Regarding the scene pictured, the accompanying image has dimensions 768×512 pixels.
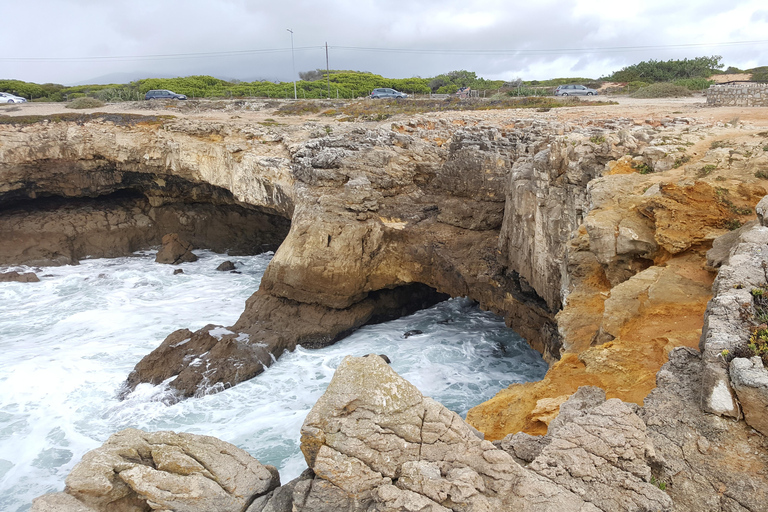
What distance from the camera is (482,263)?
54.2 feet

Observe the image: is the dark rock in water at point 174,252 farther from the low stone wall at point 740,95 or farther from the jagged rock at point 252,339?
the low stone wall at point 740,95

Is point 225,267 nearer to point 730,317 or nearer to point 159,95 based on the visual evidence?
point 159,95

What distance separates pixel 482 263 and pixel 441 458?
1175cm

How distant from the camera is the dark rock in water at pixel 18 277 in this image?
74.3 ft

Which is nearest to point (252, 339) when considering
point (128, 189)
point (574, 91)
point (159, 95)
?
point (128, 189)

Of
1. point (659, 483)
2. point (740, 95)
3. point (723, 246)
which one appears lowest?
point (659, 483)

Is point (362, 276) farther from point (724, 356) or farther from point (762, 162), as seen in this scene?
point (724, 356)

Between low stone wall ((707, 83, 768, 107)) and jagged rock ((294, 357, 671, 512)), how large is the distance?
21047mm

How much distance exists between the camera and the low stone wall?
66.0ft

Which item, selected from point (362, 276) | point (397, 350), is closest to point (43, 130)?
point (362, 276)

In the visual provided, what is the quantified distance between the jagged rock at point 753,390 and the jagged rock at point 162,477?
5243 millimetres

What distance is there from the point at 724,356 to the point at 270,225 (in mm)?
24372

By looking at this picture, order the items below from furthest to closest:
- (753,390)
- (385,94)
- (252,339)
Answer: (385,94), (252,339), (753,390)

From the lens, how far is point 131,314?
773 inches
